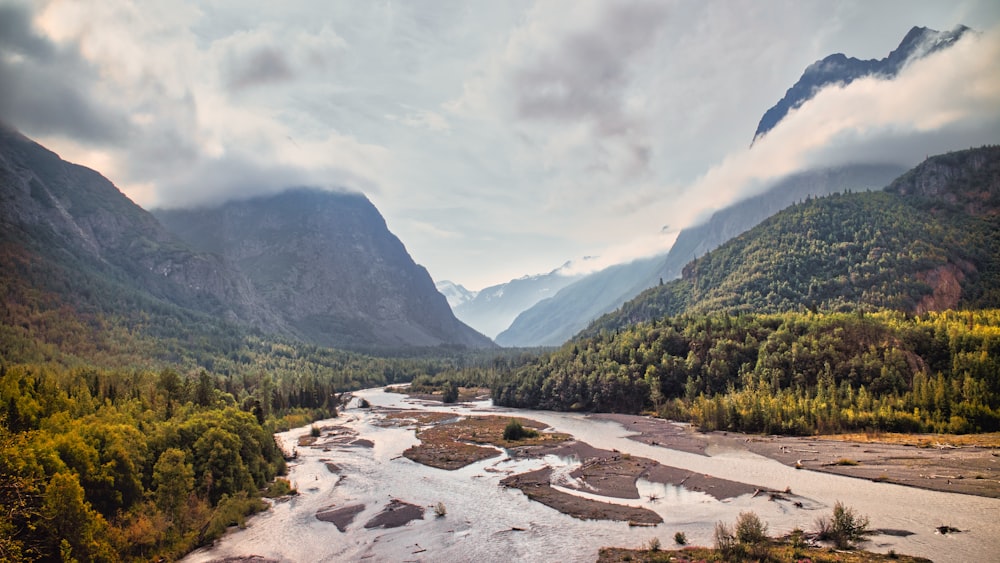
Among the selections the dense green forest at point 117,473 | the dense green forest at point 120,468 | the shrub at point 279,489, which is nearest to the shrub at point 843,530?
the dense green forest at point 117,473

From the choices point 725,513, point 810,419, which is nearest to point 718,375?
point 810,419

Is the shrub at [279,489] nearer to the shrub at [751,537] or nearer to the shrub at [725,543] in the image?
the shrub at [725,543]

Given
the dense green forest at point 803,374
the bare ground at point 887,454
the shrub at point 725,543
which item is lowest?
the shrub at point 725,543

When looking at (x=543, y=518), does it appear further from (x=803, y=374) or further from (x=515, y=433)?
(x=803, y=374)

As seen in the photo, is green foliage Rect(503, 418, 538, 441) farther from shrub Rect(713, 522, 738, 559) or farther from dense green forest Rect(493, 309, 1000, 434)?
shrub Rect(713, 522, 738, 559)

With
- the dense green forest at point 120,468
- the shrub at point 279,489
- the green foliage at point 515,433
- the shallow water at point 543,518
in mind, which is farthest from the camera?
A: the green foliage at point 515,433

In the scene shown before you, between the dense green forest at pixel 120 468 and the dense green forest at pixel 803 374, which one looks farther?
the dense green forest at pixel 803 374
